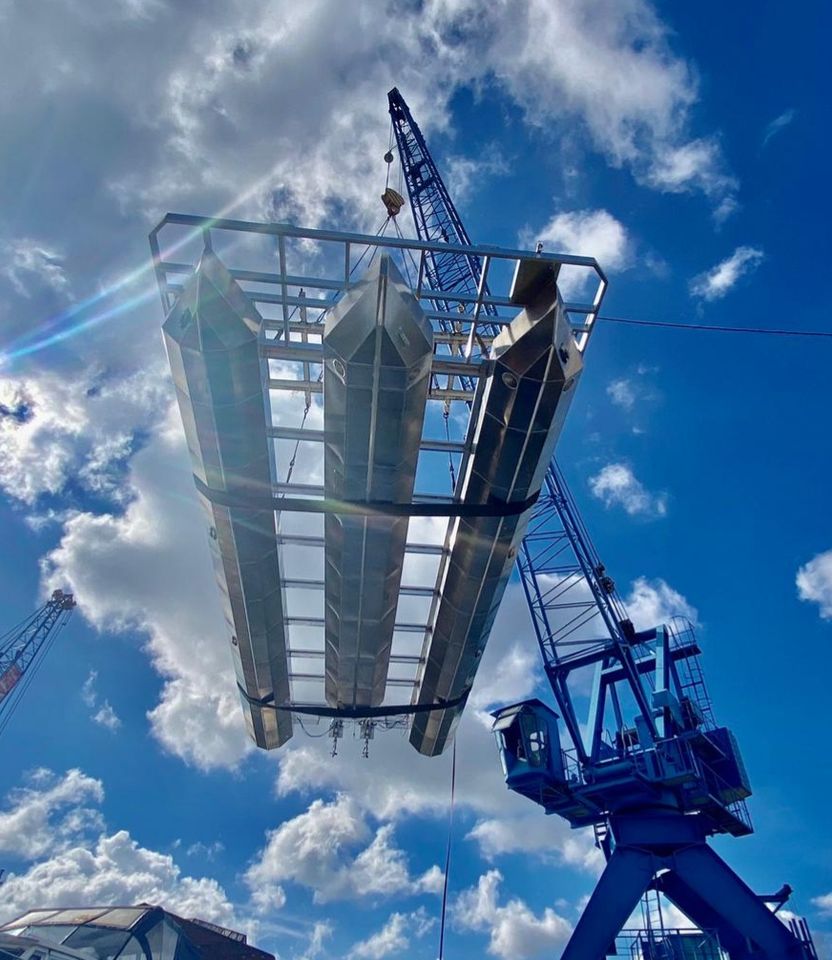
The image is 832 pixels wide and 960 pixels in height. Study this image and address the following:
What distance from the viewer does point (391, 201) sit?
1380 cm

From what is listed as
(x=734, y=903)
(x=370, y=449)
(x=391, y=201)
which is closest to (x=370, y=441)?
(x=370, y=449)

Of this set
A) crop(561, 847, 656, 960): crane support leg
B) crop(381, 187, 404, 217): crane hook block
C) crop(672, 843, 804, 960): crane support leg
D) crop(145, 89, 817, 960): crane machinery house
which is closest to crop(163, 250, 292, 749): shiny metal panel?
crop(145, 89, 817, 960): crane machinery house

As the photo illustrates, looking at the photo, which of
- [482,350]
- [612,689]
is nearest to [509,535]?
[482,350]

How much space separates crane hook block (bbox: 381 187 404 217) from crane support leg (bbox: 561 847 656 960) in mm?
20931

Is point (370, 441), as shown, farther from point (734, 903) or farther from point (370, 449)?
point (734, 903)

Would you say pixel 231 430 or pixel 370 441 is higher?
pixel 370 441

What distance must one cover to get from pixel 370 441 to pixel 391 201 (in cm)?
752

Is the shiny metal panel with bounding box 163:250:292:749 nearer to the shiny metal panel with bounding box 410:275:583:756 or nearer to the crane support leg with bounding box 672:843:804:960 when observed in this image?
the shiny metal panel with bounding box 410:275:583:756

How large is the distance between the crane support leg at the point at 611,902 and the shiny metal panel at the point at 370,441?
43.5 ft

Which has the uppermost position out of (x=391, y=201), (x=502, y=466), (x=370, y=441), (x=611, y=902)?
(x=391, y=201)

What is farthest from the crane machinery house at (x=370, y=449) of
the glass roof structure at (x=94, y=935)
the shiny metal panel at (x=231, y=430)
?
the glass roof structure at (x=94, y=935)

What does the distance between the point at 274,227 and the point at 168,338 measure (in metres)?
2.21

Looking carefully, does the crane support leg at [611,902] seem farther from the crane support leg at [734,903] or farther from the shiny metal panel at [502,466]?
the shiny metal panel at [502,466]

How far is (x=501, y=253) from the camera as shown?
28.0 ft
